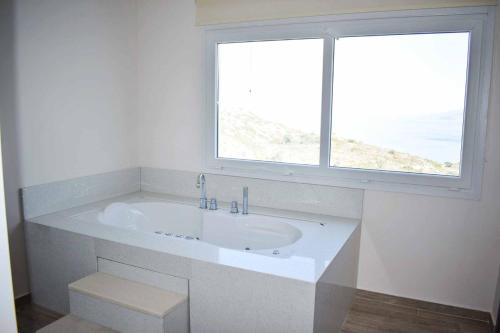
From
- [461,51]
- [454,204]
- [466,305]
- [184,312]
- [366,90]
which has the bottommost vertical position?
[466,305]

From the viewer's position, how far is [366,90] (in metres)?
2.83

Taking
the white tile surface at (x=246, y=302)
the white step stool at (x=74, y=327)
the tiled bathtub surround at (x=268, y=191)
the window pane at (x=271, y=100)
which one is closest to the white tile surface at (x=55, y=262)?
the white step stool at (x=74, y=327)

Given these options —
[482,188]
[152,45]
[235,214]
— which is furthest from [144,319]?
[152,45]

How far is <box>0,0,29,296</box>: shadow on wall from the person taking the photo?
253cm

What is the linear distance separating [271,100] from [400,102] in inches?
38.1

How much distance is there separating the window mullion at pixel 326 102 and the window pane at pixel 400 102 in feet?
0.14

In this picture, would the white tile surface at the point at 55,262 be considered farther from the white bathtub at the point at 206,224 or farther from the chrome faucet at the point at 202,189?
the chrome faucet at the point at 202,189

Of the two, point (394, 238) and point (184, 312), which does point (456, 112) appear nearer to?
point (394, 238)

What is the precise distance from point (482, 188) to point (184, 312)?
1.99 metres

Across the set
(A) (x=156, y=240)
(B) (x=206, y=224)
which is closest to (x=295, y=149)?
(B) (x=206, y=224)

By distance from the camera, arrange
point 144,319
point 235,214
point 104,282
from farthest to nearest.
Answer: point 235,214
point 104,282
point 144,319

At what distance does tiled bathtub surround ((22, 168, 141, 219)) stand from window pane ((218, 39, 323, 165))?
0.91 meters

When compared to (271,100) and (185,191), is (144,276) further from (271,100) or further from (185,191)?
(271,100)

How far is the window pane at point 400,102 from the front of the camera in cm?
261
